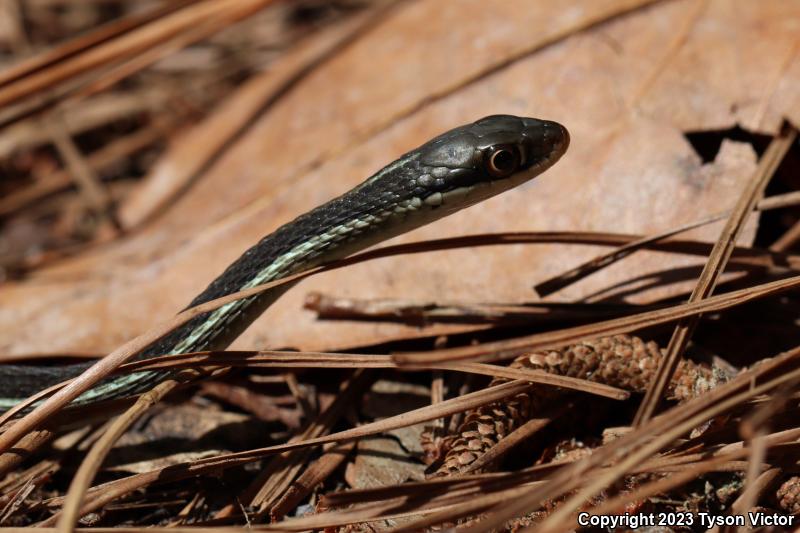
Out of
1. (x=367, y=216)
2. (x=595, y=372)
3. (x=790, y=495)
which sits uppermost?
(x=367, y=216)

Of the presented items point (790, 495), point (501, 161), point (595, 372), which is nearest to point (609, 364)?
point (595, 372)

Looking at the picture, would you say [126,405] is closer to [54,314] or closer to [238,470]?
[238,470]

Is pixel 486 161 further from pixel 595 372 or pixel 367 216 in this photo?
pixel 595 372

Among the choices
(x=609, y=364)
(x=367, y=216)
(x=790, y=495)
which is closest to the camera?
(x=790, y=495)

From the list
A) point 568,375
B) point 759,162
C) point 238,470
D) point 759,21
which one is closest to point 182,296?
point 238,470

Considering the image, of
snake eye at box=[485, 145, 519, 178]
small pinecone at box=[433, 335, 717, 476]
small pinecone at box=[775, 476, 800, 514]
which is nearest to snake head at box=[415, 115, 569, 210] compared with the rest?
snake eye at box=[485, 145, 519, 178]

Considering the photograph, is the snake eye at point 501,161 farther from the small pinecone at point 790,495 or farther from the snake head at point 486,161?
the small pinecone at point 790,495
